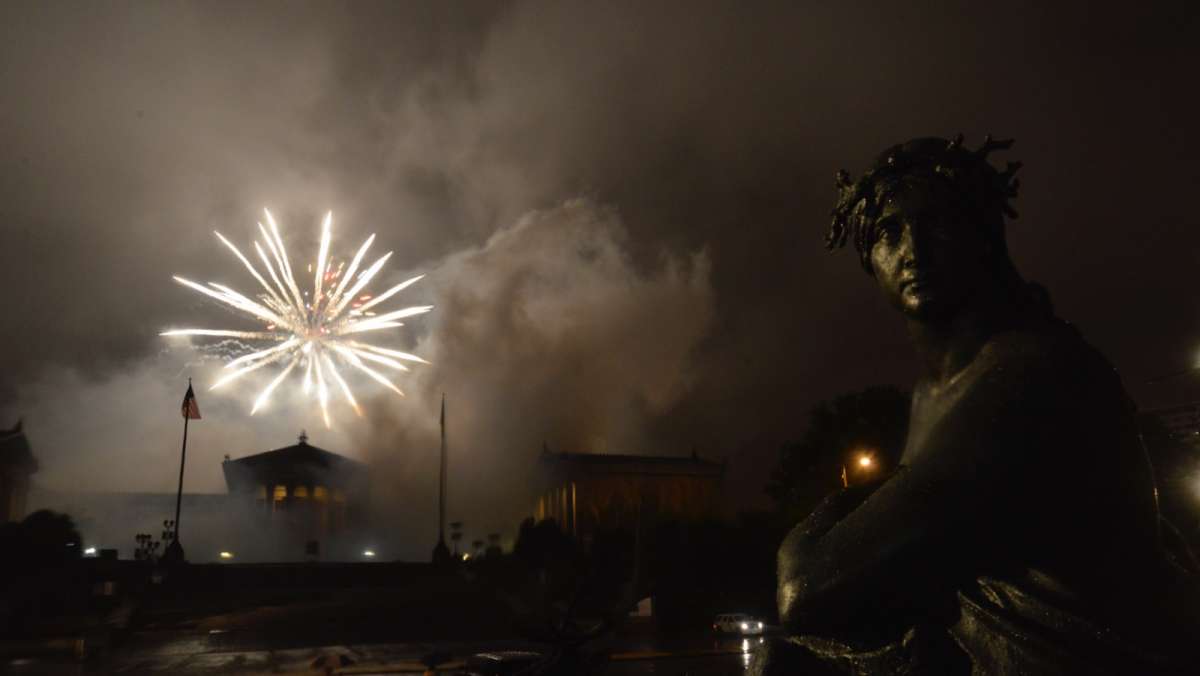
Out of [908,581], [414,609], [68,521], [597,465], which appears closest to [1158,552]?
[908,581]

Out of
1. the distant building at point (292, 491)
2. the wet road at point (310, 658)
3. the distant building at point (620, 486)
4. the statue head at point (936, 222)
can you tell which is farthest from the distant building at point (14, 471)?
the statue head at point (936, 222)

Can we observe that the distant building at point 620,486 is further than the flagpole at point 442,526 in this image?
Yes

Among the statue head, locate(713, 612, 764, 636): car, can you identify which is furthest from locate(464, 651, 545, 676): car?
locate(713, 612, 764, 636): car

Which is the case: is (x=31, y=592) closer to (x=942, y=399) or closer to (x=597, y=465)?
(x=942, y=399)

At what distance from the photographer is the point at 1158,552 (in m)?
1.35

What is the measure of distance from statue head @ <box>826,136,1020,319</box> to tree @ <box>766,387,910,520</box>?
36.8 meters

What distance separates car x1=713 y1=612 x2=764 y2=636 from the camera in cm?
2853

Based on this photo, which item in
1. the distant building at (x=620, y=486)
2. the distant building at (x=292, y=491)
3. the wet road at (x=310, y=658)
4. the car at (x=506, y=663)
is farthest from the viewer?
the distant building at (x=620, y=486)

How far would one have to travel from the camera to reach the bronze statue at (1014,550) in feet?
4.26

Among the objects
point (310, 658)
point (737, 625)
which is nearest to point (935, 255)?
point (310, 658)

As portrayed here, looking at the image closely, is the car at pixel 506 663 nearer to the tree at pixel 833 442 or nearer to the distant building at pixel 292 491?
the tree at pixel 833 442

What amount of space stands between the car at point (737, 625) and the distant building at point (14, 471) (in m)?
56.8

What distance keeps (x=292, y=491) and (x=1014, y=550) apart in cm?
7270

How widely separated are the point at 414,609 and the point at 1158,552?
34.6 meters
